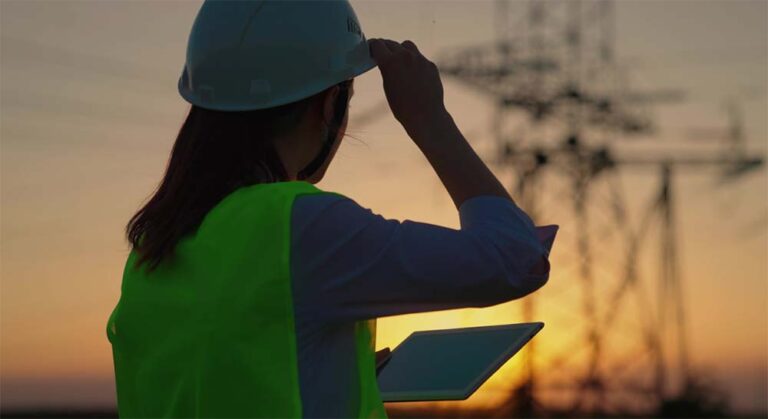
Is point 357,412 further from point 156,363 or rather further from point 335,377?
point 156,363

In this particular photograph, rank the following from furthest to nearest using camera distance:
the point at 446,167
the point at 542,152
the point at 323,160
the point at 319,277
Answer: the point at 542,152 → the point at 323,160 → the point at 446,167 → the point at 319,277

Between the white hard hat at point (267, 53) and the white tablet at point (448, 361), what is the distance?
1.67 feet

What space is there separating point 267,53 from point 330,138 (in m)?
0.17

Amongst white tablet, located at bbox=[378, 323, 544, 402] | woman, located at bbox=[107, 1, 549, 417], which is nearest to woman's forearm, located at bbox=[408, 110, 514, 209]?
woman, located at bbox=[107, 1, 549, 417]

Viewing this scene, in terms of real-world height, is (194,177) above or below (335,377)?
above

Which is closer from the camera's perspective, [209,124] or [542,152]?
[209,124]

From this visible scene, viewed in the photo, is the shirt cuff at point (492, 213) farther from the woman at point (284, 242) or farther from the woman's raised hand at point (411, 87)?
the woman's raised hand at point (411, 87)

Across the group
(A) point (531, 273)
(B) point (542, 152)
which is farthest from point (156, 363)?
(B) point (542, 152)

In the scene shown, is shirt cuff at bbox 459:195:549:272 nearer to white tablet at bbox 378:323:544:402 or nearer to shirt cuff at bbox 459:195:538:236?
shirt cuff at bbox 459:195:538:236

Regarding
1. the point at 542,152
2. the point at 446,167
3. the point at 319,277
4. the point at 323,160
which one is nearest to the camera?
the point at 319,277

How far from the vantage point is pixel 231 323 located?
6.34 ft

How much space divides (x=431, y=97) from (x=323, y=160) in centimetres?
22

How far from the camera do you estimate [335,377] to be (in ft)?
6.56

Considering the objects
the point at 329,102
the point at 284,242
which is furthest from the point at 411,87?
the point at 284,242
